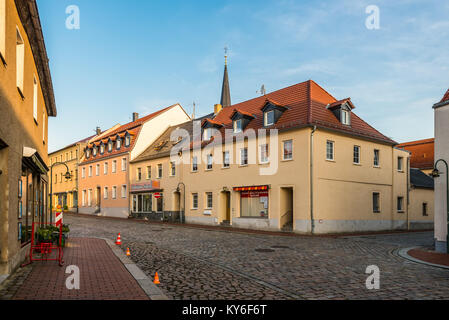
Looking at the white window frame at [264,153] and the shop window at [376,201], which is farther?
the shop window at [376,201]

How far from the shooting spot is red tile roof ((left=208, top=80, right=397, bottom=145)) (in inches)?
936

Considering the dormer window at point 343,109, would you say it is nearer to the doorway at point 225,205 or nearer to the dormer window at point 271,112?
the dormer window at point 271,112

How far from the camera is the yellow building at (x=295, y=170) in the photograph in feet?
75.7

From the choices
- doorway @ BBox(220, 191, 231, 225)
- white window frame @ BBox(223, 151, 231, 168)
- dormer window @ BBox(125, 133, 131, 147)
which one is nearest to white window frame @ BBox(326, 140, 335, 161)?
white window frame @ BBox(223, 151, 231, 168)

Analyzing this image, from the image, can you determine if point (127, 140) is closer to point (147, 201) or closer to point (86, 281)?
point (147, 201)

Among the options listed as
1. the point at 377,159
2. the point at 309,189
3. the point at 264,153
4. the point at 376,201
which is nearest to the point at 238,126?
the point at 264,153

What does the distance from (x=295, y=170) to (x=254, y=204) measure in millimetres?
4244

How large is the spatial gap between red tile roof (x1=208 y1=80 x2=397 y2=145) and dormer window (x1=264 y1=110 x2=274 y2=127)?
1.55ft

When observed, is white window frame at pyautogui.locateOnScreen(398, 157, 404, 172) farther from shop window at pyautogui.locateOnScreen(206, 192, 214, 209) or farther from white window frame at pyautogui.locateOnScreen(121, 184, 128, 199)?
white window frame at pyautogui.locateOnScreen(121, 184, 128, 199)

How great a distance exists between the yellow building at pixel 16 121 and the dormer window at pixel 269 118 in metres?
16.1

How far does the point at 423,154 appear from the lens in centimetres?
4553

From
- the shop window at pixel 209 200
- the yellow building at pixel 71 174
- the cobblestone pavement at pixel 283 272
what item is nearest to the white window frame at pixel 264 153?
the shop window at pixel 209 200

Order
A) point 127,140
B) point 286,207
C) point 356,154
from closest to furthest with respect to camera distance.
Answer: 1. point 286,207
2. point 356,154
3. point 127,140
